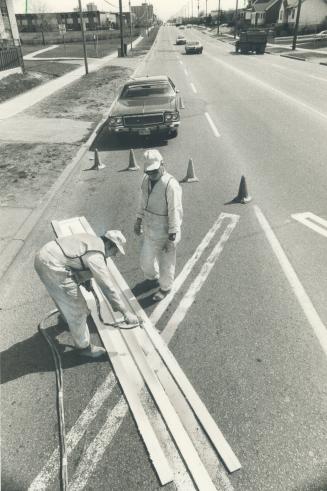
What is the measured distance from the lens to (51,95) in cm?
1981

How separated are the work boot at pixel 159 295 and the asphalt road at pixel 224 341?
177 mm

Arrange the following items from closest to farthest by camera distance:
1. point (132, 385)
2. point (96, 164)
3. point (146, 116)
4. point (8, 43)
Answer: point (132, 385) → point (96, 164) → point (146, 116) → point (8, 43)

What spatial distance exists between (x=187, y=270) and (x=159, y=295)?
0.77 metres

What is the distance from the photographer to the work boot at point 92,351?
4.20 m

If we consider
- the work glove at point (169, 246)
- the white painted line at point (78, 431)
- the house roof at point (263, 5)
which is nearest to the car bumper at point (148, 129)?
the work glove at point (169, 246)

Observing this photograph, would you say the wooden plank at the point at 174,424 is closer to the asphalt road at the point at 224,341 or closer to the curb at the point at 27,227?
the asphalt road at the point at 224,341

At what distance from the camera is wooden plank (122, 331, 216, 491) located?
3.04 meters

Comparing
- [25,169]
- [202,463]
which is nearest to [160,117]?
[25,169]

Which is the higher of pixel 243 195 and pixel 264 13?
pixel 264 13

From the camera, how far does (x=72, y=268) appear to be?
3.71 m

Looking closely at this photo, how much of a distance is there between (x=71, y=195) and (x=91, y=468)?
635cm

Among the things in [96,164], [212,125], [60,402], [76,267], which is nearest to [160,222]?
[76,267]

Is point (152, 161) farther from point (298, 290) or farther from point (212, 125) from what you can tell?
point (212, 125)

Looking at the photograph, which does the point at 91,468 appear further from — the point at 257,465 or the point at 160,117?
the point at 160,117
